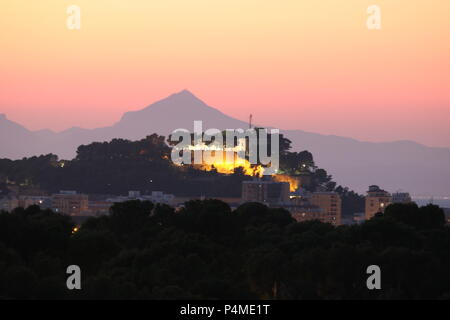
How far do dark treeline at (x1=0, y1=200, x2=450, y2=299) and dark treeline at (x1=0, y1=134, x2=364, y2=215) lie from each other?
99.8m

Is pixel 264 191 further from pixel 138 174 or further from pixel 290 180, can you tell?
pixel 138 174

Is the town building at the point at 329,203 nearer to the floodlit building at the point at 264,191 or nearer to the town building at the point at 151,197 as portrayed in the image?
the floodlit building at the point at 264,191

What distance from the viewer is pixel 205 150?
6142 inches

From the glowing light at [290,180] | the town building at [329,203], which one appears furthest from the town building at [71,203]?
the glowing light at [290,180]

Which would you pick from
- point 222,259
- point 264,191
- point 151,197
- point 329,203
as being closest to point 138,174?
A: point 151,197

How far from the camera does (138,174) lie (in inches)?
6024

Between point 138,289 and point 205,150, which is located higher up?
point 205,150

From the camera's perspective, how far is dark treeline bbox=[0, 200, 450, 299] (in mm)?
34812

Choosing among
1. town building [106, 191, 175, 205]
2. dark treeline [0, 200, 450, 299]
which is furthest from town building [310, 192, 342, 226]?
dark treeline [0, 200, 450, 299]

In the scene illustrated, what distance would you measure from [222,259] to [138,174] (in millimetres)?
111019
